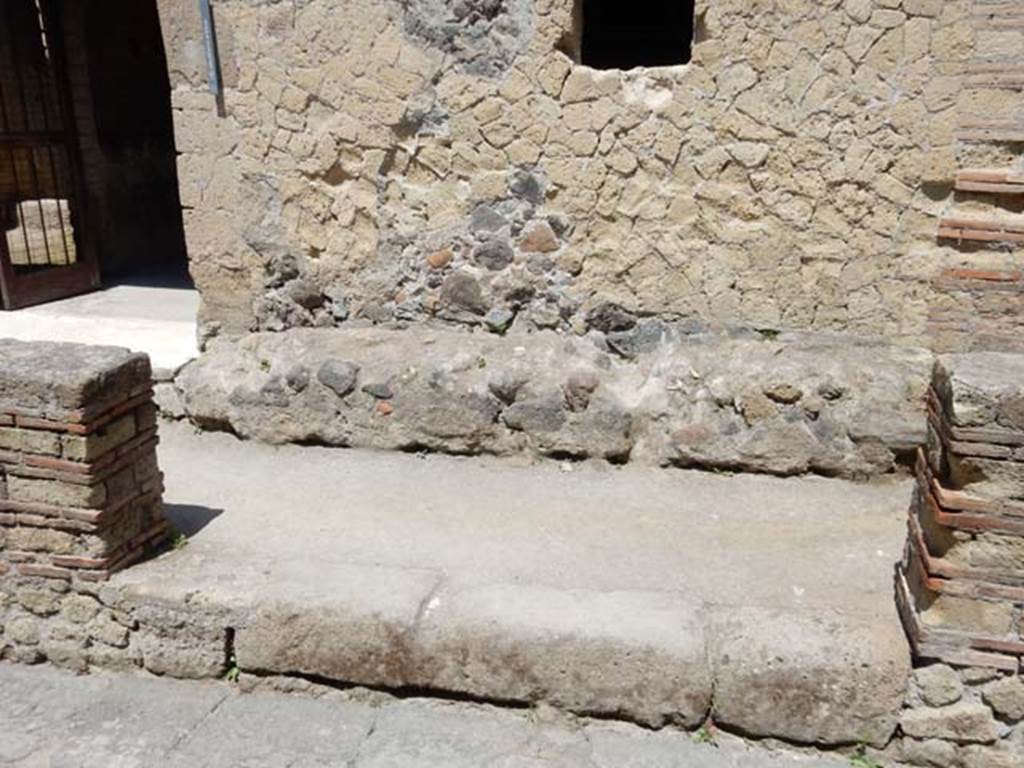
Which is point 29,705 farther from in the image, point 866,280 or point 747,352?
point 866,280

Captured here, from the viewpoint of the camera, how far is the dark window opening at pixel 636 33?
6438 millimetres

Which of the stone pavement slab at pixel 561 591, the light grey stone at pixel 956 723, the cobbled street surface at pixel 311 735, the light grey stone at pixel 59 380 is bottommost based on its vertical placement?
the cobbled street surface at pixel 311 735

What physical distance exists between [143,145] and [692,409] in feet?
18.4

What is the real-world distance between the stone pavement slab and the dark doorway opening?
389cm

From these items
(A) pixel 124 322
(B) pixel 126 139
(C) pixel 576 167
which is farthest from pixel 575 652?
(B) pixel 126 139

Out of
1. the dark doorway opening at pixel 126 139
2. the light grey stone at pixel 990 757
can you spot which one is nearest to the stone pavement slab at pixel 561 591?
the light grey stone at pixel 990 757

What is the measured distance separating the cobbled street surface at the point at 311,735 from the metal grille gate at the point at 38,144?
3965 millimetres

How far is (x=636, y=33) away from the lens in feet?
21.6

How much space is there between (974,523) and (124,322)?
16.6 feet

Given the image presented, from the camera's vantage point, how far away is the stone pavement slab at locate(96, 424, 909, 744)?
2.78m

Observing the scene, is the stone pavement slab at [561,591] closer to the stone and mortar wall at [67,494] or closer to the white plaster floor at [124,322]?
the stone and mortar wall at [67,494]

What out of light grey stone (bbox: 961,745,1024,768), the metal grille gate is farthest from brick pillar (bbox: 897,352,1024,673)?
the metal grille gate

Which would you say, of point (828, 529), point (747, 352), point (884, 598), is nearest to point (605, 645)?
point (884, 598)

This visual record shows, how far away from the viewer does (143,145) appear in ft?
24.9
